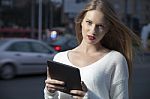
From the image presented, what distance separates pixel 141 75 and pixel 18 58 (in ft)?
13.0

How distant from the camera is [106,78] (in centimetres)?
239

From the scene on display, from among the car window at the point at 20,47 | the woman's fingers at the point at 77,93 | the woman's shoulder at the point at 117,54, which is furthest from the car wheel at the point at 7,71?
the woman's fingers at the point at 77,93

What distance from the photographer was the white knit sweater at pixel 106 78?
2.36 m

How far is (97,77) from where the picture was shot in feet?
7.77

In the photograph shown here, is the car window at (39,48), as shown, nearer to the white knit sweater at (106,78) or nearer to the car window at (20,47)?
the car window at (20,47)

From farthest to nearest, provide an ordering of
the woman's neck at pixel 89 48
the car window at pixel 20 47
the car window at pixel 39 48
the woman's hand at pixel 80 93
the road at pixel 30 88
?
the car window at pixel 39 48, the car window at pixel 20 47, the road at pixel 30 88, the woman's neck at pixel 89 48, the woman's hand at pixel 80 93

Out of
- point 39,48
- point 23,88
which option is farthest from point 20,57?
point 23,88

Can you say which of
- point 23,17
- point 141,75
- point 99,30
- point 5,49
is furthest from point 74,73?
point 23,17

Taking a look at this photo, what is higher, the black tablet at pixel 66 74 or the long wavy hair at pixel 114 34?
the long wavy hair at pixel 114 34

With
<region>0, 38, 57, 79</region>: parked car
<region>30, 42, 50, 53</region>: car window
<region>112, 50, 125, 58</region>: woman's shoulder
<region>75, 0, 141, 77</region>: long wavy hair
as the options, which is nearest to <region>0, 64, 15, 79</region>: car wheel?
<region>0, 38, 57, 79</region>: parked car

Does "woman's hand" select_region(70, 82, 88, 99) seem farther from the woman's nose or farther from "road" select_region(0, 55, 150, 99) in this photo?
"road" select_region(0, 55, 150, 99)

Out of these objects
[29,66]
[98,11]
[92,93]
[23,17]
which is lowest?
[23,17]

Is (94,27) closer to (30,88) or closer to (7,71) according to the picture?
(30,88)

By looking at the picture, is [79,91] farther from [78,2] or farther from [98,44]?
[78,2]
